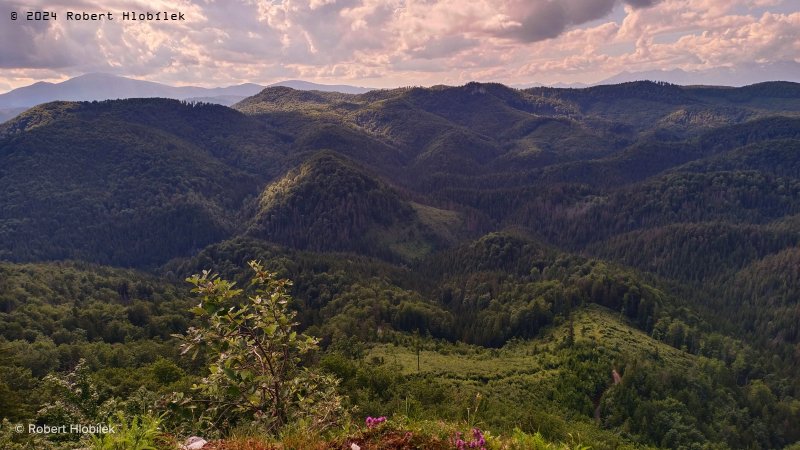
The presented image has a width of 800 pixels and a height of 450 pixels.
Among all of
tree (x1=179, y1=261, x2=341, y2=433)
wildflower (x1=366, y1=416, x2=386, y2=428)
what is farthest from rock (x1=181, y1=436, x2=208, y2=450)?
wildflower (x1=366, y1=416, x2=386, y2=428)

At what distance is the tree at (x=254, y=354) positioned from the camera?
13.2 m

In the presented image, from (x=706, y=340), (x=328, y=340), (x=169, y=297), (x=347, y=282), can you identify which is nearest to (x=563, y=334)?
(x=706, y=340)

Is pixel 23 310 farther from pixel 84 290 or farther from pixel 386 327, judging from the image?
pixel 386 327

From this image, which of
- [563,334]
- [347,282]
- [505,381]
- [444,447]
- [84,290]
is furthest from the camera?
[347,282]

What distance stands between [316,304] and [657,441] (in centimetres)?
13048

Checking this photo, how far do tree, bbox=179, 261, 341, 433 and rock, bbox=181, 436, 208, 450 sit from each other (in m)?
0.71

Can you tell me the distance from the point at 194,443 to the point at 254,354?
3044 mm

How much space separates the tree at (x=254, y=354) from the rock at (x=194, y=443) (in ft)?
2.33

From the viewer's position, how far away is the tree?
13.2 meters

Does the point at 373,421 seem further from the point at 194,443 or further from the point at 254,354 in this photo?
the point at 194,443

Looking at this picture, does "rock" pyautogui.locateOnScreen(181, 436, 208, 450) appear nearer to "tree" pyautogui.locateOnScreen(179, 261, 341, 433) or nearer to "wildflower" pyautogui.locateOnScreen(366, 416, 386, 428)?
"tree" pyautogui.locateOnScreen(179, 261, 341, 433)

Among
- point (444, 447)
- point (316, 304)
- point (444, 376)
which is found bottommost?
point (316, 304)

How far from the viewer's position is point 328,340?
459 feet

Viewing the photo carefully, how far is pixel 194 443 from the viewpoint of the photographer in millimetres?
13570
